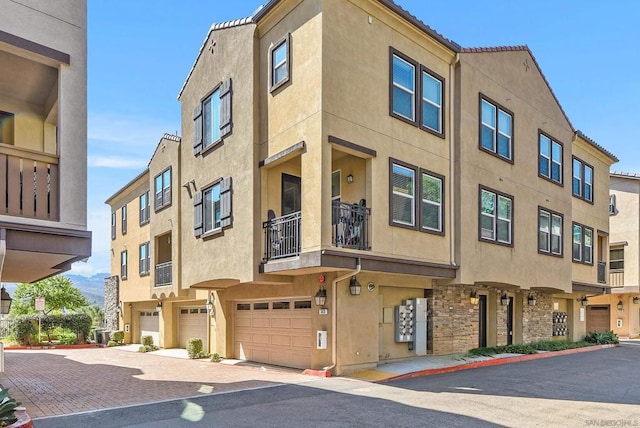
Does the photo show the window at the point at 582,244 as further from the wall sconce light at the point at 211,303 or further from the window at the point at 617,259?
the wall sconce light at the point at 211,303

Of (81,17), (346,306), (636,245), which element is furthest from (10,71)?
(636,245)

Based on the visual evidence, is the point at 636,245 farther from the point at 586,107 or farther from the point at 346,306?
the point at 346,306

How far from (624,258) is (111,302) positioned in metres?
31.8

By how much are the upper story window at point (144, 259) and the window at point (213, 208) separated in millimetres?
8766

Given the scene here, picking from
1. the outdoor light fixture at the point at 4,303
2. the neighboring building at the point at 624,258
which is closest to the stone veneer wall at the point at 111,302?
the outdoor light fixture at the point at 4,303

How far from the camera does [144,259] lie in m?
26.3

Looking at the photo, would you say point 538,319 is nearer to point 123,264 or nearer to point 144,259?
point 144,259

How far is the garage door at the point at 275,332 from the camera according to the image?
1510 cm

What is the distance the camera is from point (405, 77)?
15.1m

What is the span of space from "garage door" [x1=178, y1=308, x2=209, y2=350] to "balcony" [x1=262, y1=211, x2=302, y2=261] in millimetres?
7766

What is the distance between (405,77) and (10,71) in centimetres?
1022

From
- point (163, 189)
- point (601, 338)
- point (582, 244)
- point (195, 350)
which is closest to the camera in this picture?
point (195, 350)

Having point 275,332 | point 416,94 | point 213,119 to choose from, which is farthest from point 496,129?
point 275,332

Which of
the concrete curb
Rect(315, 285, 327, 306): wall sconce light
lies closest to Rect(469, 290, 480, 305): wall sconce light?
the concrete curb
